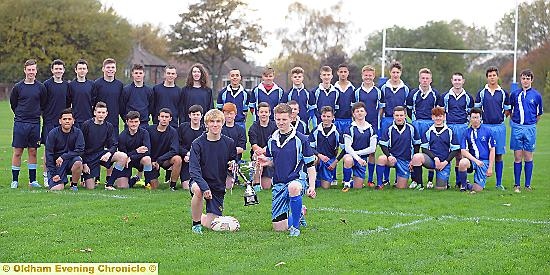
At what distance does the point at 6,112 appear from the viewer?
35625mm

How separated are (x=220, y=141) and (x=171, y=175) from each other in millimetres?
3583

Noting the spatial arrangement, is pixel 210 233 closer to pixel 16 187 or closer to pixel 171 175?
pixel 171 175

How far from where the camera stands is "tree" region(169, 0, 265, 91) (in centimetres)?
6994

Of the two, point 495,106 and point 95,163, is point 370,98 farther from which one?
point 95,163

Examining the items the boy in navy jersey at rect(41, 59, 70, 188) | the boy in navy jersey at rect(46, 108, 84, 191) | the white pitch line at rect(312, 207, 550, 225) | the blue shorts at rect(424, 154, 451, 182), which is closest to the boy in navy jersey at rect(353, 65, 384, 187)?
the blue shorts at rect(424, 154, 451, 182)

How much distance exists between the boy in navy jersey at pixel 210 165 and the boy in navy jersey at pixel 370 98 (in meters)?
4.67

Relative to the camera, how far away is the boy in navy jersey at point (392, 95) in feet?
41.9

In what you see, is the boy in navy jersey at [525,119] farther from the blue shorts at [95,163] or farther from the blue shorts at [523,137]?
the blue shorts at [95,163]

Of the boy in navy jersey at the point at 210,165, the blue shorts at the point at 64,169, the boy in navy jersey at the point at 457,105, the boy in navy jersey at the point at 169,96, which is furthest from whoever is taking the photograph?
the boy in navy jersey at the point at 457,105

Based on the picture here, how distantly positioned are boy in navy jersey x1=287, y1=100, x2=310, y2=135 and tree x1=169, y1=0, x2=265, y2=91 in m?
57.6

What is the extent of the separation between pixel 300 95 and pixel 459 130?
255 centimetres

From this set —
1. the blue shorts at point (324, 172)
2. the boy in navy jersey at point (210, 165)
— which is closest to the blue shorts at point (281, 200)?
the boy in navy jersey at point (210, 165)

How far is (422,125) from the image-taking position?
1278 centimetres

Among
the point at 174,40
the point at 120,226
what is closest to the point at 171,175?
the point at 120,226
